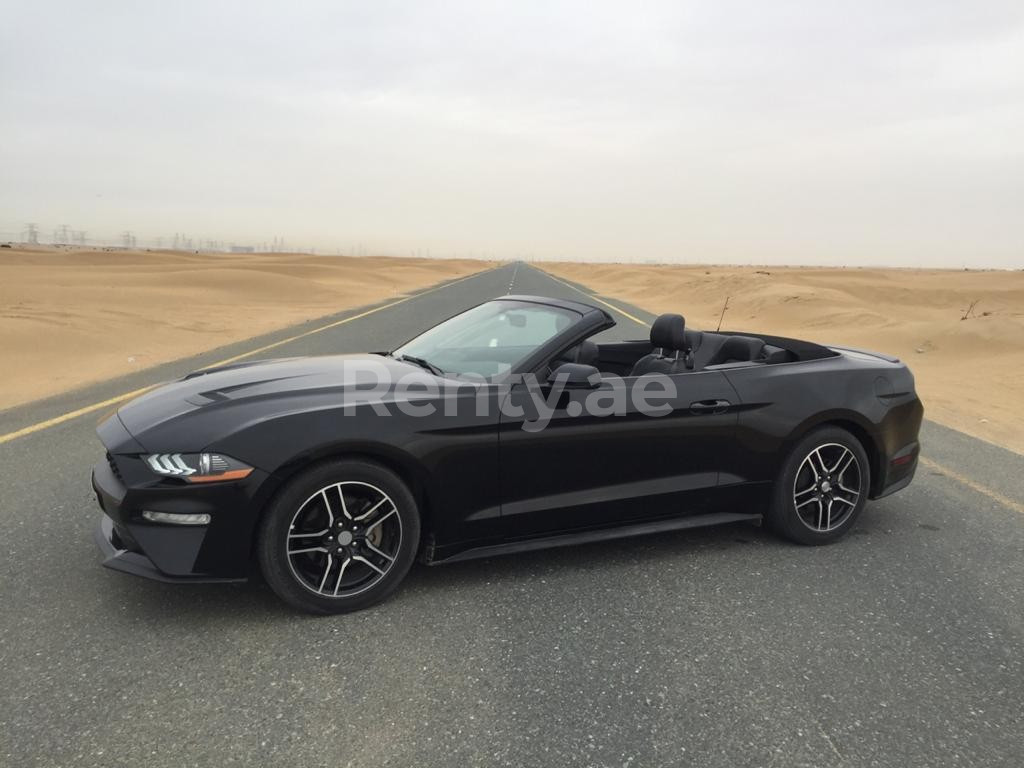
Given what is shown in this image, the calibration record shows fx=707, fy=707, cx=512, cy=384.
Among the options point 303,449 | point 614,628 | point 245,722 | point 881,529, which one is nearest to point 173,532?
point 303,449

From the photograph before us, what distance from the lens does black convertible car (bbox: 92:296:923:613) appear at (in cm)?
283

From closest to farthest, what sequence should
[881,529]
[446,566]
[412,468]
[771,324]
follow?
[412,468], [446,566], [881,529], [771,324]

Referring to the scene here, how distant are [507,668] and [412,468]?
2.97ft

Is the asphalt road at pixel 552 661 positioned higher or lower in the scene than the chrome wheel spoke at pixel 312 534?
lower

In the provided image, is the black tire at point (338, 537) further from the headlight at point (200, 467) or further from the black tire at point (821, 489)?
the black tire at point (821, 489)

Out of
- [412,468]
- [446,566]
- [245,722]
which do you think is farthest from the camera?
[446,566]

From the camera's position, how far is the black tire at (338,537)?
2.87 meters

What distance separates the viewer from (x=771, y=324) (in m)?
21.0

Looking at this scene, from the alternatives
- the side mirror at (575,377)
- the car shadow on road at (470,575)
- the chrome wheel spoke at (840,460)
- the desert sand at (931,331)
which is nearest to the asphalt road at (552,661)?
the car shadow on road at (470,575)

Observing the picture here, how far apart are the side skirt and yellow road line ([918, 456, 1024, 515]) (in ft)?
6.68

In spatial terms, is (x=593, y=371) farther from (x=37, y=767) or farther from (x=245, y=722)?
(x=37, y=767)

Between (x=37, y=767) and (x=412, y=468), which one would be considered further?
(x=412, y=468)

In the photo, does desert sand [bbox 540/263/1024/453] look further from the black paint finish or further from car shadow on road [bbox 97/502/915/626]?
the black paint finish

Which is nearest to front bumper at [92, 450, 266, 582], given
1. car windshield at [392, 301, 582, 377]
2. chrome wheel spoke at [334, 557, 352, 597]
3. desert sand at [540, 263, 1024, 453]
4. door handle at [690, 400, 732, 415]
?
chrome wheel spoke at [334, 557, 352, 597]
